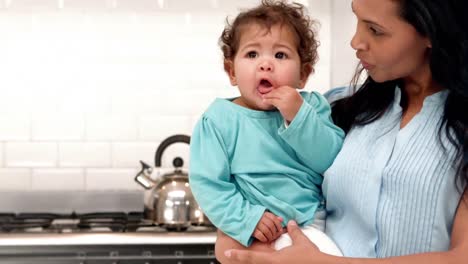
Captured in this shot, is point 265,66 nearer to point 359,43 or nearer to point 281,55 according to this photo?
point 281,55

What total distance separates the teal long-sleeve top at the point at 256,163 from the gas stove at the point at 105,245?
1038 mm

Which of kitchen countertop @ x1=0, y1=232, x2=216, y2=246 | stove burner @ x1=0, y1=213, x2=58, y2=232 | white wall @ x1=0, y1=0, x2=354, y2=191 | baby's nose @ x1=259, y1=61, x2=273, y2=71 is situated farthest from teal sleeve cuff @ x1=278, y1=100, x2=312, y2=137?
white wall @ x1=0, y1=0, x2=354, y2=191

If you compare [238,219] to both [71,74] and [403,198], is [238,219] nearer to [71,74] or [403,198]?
[403,198]

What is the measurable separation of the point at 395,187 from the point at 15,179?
6.64ft

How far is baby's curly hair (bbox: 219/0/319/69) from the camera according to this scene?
5.56 feet

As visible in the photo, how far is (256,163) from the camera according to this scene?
1.62 m

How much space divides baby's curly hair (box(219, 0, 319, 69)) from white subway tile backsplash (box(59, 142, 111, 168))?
152 cm

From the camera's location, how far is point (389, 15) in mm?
1456

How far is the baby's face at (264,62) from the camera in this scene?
5.40 ft

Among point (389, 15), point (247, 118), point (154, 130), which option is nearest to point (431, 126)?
point (389, 15)

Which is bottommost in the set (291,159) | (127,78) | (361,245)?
(361,245)

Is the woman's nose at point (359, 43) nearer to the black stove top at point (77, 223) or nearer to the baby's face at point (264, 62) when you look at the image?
the baby's face at point (264, 62)

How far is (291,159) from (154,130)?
1.63 m

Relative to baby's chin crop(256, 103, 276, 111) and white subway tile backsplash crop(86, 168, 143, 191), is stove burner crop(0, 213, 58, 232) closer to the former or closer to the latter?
white subway tile backsplash crop(86, 168, 143, 191)
